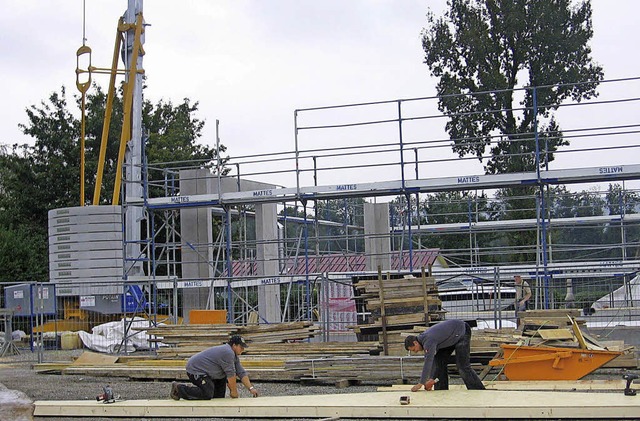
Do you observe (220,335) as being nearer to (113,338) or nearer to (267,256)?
(113,338)

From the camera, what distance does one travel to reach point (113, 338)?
74.5ft

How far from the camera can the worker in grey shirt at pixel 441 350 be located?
12977 mm

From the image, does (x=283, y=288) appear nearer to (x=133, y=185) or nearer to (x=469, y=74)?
(x=133, y=185)

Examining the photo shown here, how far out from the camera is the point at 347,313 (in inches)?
869

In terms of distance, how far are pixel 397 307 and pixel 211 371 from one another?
17.0ft

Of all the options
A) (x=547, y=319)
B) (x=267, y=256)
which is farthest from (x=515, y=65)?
→ (x=547, y=319)

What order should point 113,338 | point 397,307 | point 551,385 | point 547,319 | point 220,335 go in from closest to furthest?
point 551,385 → point 547,319 → point 397,307 → point 220,335 → point 113,338

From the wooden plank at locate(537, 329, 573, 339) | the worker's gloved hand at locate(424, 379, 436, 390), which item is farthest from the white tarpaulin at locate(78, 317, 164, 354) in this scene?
the worker's gloved hand at locate(424, 379, 436, 390)

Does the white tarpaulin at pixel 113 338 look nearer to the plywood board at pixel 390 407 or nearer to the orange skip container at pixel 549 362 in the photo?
the plywood board at pixel 390 407

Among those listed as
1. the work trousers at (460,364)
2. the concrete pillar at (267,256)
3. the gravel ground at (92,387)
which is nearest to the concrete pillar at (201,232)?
the concrete pillar at (267,256)

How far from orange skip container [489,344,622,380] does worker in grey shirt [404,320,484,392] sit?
159 cm

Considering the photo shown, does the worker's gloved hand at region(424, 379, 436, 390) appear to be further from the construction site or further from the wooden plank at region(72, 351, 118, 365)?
the wooden plank at region(72, 351, 118, 365)

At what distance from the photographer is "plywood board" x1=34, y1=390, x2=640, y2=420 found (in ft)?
37.3

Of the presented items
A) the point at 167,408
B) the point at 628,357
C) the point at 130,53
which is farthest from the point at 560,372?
the point at 130,53
